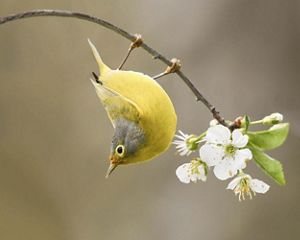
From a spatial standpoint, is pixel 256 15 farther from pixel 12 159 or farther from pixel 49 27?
pixel 12 159

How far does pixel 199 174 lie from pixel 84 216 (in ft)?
6.09

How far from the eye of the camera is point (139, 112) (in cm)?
118

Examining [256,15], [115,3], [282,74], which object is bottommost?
[282,74]

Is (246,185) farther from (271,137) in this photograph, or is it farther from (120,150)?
(120,150)

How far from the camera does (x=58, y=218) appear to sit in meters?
2.86

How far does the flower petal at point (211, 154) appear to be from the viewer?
39.0 inches

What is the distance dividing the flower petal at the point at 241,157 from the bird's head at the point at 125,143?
0.76 feet

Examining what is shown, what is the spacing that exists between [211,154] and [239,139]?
66 millimetres

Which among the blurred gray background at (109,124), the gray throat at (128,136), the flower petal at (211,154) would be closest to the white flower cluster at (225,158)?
the flower petal at (211,154)

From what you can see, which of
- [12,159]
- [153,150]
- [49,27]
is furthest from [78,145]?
[153,150]

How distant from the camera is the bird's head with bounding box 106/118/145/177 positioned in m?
1.13

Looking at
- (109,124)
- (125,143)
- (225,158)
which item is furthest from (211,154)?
(109,124)

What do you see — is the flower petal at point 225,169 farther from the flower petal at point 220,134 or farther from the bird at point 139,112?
the bird at point 139,112

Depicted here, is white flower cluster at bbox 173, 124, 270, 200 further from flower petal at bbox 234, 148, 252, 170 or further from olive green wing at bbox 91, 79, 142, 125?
olive green wing at bbox 91, 79, 142, 125
